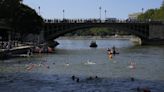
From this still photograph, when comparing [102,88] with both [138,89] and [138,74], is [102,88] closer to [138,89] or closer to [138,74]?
[138,89]

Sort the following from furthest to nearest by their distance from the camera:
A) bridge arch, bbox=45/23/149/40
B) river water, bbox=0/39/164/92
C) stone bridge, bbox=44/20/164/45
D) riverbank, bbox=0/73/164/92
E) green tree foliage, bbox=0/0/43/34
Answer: stone bridge, bbox=44/20/164/45, bridge arch, bbox=45/23/149/40, green tree foliage, bbox=0/0/43/34, river water, bbox=0/39/164/92, riverbank, bbox=0/73/164/92

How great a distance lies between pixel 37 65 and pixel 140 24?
104 metres

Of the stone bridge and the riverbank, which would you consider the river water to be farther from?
the stone bridge

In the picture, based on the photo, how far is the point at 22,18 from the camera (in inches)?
6004

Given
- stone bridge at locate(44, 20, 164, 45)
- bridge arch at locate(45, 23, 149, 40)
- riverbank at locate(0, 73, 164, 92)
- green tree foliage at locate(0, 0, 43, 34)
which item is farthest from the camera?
stone bridge at locate(44, 20, 164, 45)

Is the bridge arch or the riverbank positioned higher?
the bridge arch

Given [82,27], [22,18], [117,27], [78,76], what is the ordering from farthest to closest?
1. [117,27]
2. [82,27]
3. [22,18]
4. [78,76]

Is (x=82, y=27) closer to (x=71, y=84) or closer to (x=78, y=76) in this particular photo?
(x=78, y=76)

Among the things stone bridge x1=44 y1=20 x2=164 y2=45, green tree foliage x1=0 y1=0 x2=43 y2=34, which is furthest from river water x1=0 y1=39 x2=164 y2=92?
stone bridge x1=44 y1=20 x2=164 y2=45

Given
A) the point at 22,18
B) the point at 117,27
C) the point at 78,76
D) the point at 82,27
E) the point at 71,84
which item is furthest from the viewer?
the point at 117,27

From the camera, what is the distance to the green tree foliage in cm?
13600

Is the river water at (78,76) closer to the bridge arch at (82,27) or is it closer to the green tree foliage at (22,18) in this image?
the green tree foliage at (22,18)

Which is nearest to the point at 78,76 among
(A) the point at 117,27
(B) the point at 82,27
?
(B) the point at 82,27

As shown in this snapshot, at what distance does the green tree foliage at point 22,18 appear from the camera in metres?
136
